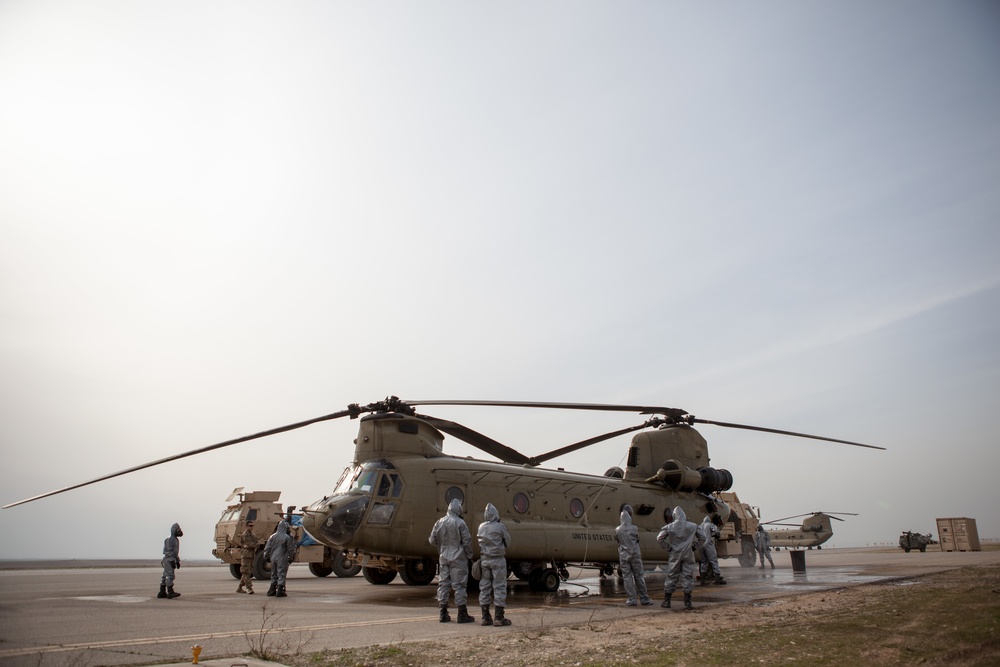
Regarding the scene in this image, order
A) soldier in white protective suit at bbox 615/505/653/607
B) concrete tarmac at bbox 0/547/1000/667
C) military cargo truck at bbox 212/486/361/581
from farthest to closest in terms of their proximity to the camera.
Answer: military cargo truck at bbox 212/486/361/581 < soldier in white protective suit at bbox 615/505/653/607 < concrete tarmac at bbox 0/547/1000/667

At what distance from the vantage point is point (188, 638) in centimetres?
768

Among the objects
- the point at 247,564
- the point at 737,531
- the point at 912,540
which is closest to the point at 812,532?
the point at 912,540

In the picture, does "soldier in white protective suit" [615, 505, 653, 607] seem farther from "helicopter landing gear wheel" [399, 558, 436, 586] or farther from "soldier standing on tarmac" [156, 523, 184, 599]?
"soldier standing on tarmac" [156, 523, 184, 599]

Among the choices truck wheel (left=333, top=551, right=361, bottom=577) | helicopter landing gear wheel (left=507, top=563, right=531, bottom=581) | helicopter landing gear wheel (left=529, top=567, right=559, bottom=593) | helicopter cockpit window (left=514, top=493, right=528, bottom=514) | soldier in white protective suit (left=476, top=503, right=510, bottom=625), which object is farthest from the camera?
truck wheel (left=333, top=551, right=361, bottom=577)

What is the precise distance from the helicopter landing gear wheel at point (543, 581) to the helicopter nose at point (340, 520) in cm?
449

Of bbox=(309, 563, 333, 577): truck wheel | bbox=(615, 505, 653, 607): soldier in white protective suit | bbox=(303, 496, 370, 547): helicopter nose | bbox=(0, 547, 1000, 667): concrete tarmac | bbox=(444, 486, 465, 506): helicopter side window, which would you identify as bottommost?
bbox=(309, 563, 333, 577): truck wheel

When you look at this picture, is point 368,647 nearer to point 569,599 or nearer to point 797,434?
point 569,599

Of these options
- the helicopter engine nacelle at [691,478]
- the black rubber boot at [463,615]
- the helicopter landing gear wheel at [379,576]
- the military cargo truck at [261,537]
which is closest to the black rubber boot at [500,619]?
the black rubber boot at [463,615]

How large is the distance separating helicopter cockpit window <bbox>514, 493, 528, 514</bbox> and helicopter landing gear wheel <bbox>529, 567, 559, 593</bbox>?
1455 millimetres

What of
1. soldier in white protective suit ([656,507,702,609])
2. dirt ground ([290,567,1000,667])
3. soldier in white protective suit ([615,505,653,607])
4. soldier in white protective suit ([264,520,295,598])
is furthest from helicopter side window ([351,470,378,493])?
soldier in white protective suit ([656,507,702,609])

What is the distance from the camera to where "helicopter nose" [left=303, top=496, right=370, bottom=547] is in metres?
13.7

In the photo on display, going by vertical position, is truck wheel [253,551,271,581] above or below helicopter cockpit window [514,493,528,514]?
below

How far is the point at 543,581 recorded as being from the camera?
600 inches

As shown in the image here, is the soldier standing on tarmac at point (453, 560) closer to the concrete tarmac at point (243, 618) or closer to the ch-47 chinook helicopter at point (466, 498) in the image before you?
the concrete tarmac at point (243, 618)
